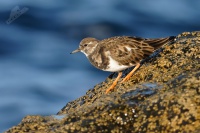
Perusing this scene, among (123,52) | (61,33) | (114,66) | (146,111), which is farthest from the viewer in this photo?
(61,33)

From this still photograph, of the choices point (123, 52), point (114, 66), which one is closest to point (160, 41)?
point (123, 52)

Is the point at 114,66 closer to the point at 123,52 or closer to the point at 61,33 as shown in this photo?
the point at 123,52

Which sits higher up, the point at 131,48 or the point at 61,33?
the point at 61,33

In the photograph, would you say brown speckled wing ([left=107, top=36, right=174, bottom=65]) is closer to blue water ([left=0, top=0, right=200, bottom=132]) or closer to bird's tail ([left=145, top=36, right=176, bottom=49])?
bird's tail ([left=145, top=36, right=176, bottom=49])

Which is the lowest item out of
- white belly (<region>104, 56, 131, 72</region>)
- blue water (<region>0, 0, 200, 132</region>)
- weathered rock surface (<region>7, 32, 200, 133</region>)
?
weathered rock surface (<region>7, 32, 200, 133</region>)

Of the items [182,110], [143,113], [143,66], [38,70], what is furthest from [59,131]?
[38,70]

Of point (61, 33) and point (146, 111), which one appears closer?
point (146, 111)

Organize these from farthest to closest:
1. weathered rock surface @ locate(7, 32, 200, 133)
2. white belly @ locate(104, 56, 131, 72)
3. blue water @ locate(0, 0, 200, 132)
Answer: blue water @ locate(0, 0, 200, 132)
white belly @ locate(104, 56, 131, 72)
weathered rock surface @ locate(7, 32, 200, 133)

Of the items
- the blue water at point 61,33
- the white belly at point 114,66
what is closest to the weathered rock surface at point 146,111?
the white belly at point 114,66

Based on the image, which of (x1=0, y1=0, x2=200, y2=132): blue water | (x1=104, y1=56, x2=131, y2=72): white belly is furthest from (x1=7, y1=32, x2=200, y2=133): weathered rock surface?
(x1=0, y1=0, x2=200, y2=132): blue water

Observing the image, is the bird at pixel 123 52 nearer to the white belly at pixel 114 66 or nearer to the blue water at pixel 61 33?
the white belly at pixel 114 66
